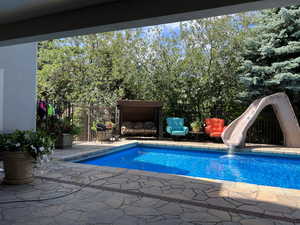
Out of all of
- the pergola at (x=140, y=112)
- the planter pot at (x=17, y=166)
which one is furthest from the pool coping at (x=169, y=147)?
the planter pot at (x=17, y=166)

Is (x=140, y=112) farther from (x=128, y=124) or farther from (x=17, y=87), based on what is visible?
(x=17, y=87)

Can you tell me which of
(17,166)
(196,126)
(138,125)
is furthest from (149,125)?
(17,166)

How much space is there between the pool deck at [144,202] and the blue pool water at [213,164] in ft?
6.09

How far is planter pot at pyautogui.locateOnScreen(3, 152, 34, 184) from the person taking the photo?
12.7 feet

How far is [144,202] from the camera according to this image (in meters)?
3.30

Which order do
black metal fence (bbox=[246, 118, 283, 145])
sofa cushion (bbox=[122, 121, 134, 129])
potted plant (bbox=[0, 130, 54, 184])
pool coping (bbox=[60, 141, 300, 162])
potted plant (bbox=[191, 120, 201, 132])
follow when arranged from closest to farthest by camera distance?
1. potted plant (bbox=[0, 130, 54, 184])
2. pool coping (bbox=[60, 141, 300, 162])
3. black metal fence (bbox=[246, 118, 283, 145])
4. potted plant (bbox=[191, 120, 201, 132])
5. sofa cushion (bbox=[122, 121, 134, 129])

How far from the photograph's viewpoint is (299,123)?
31.5 ft

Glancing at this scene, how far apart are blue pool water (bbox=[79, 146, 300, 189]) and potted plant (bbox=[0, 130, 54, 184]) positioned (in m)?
2.83

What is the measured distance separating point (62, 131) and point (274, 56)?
782 cm

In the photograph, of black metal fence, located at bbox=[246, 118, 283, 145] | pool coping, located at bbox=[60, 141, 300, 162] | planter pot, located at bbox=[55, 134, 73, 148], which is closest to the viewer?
pool coping, located at bbox=[60, 141, 300, 162]

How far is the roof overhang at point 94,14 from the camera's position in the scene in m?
2.30

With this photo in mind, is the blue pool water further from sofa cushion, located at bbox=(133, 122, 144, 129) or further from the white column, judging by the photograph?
the white column

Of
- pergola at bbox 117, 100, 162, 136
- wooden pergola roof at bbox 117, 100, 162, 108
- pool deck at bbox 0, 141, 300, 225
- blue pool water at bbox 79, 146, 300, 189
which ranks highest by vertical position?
wooden pergola roof at bbox 117, 100, 162, 108

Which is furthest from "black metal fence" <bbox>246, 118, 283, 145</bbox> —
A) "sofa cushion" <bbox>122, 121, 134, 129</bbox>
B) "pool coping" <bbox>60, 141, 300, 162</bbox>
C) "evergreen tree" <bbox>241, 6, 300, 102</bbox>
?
"sofa cushion" <bbox>122, 121, 134, 129</bbox>
